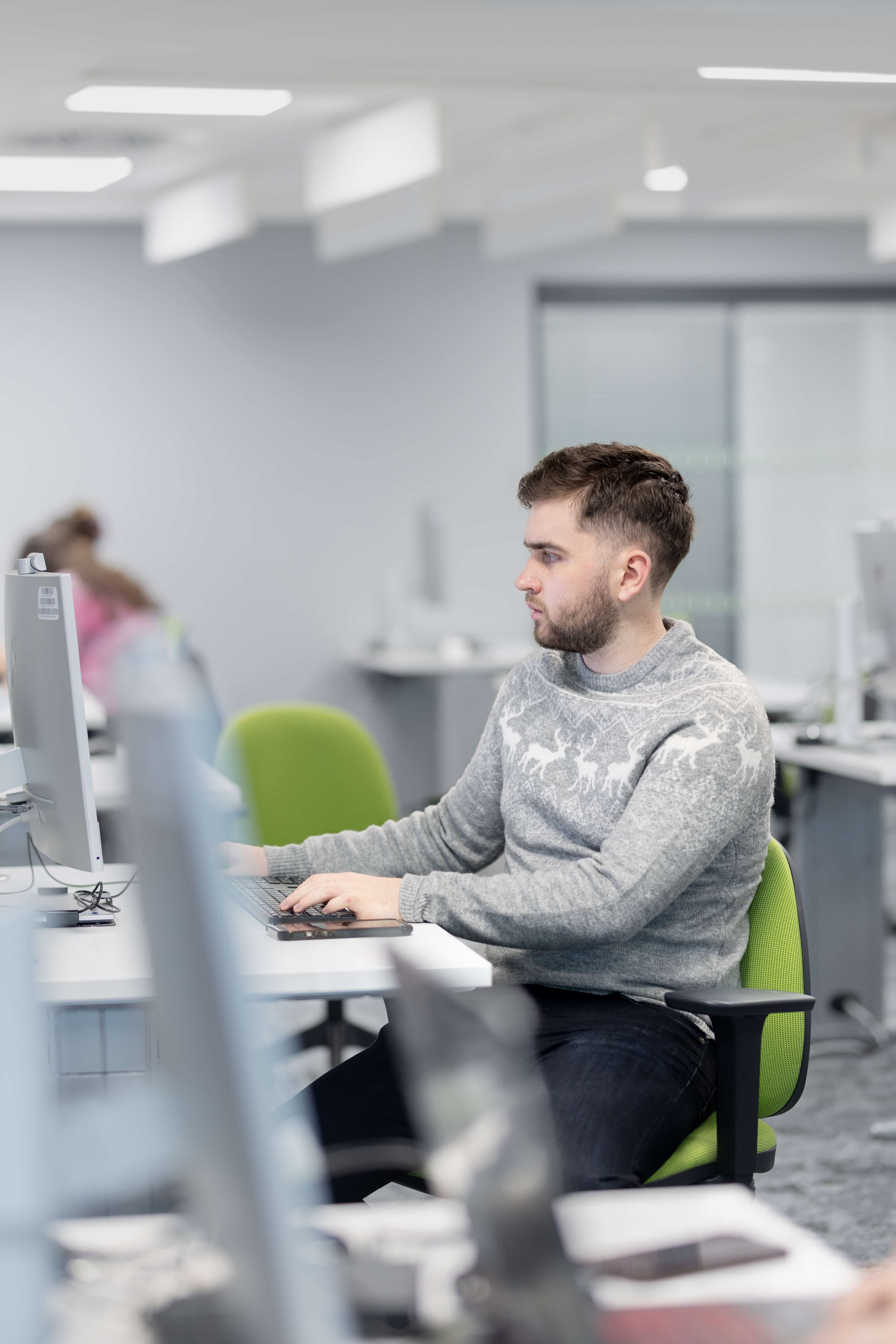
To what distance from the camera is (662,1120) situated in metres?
1.76

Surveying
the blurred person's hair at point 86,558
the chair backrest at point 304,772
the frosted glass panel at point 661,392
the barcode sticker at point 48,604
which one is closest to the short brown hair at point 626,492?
the barcode sticker at point 48,604

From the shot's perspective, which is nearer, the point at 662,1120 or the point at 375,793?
the point at 662,1120

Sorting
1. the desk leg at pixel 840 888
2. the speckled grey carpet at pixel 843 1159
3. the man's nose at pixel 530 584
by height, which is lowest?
the speckled grey carpet at pixel 843 1159

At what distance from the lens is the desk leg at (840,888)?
3902mm

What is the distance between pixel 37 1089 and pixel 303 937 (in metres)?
1.00

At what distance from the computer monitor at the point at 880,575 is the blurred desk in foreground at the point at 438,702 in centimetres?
244

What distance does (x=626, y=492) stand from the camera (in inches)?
82.0

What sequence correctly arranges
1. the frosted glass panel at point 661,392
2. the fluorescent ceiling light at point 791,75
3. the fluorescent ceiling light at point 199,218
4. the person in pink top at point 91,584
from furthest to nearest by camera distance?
the frosted glass panel at point 661,392, the fluorescent ceiling light at point 199,218, the person in pink top at point 91,584, the fluorescent ceiling light at point 791,75

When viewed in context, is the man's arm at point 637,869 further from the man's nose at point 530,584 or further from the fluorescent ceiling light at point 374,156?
the fluorescent ceiling light at point 374,156

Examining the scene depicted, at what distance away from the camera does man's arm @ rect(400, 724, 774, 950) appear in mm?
1830

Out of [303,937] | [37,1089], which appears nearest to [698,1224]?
[37,1089]

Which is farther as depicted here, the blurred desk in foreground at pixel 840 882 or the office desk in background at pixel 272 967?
the blurred desk in foreground at pixel 840 882

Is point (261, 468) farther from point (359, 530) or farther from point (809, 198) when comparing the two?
point (809, 198)

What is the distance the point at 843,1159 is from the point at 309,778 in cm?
137
